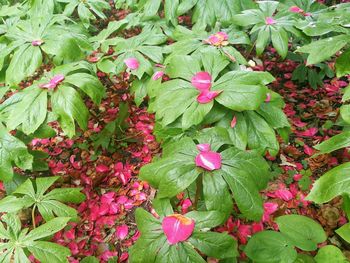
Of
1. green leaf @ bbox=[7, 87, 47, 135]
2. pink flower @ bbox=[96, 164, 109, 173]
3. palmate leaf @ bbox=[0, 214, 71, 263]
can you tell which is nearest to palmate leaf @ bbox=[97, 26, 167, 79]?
green leaf @ bbox=[7, 87, 47, 135]

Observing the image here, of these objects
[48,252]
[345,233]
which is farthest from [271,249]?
[48,252]

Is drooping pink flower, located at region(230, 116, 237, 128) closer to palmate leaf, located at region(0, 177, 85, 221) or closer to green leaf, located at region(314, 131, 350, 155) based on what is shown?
green leaf, located at region(314, 131, 350, 155)

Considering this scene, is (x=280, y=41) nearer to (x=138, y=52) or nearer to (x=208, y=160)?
(x=138, y=52)

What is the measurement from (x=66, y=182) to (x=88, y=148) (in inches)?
13.0

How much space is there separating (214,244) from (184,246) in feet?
0.38

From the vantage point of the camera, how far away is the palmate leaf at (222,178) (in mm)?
1215

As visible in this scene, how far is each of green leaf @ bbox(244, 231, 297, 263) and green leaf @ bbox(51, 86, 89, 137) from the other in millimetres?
1008

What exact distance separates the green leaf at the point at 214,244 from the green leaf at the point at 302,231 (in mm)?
343

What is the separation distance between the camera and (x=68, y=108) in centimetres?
166

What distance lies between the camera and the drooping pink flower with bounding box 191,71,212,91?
1.47m

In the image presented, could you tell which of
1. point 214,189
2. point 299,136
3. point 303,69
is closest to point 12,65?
point 214,189

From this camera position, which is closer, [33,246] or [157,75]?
[33,246]

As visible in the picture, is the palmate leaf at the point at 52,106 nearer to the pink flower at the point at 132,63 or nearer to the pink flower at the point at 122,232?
the pink flower at the point at 132,63

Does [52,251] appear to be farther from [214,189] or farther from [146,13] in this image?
[146,13]
